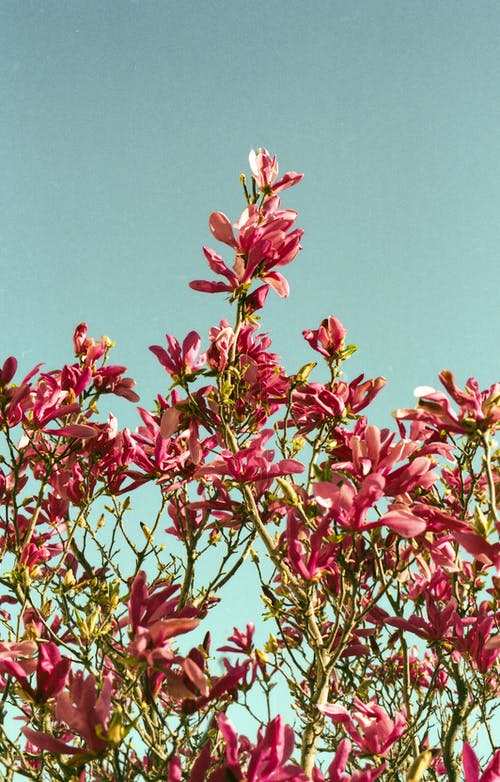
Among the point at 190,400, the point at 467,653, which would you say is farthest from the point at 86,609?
the point at 467,653

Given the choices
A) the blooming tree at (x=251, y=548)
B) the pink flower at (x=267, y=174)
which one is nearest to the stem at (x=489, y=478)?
the blooming tree at (x=251, y=548)

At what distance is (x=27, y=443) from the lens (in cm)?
233

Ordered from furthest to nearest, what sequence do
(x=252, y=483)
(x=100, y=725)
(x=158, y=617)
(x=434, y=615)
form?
(x=434, y=615), (x=252, y=483), (x=158, y=617), (x=100, y=725)

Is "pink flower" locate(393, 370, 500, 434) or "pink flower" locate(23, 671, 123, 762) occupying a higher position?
"pink flower" locate(393, 370, 500, 434)

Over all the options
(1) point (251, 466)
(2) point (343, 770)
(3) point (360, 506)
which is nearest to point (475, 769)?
(2) point (343, 770)

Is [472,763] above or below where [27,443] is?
below

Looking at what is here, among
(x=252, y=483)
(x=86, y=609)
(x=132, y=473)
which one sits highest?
(x=132, y=473)

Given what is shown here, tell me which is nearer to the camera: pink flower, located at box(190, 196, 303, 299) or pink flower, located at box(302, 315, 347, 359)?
pink flower, located at box(190, 196, 303, 299)

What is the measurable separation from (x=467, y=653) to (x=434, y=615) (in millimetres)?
248

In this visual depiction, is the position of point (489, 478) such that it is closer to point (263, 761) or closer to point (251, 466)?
point (251, 466)

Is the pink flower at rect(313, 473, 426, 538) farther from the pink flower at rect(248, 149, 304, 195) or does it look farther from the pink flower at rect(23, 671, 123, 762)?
the pink flower at rect(248, 149, 304, 195)

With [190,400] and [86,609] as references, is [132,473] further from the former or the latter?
[86,609]

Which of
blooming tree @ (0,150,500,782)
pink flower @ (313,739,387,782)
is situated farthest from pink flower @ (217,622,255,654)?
pink flower @ (313,739,387,782)

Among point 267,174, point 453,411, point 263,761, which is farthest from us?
point 267,174
